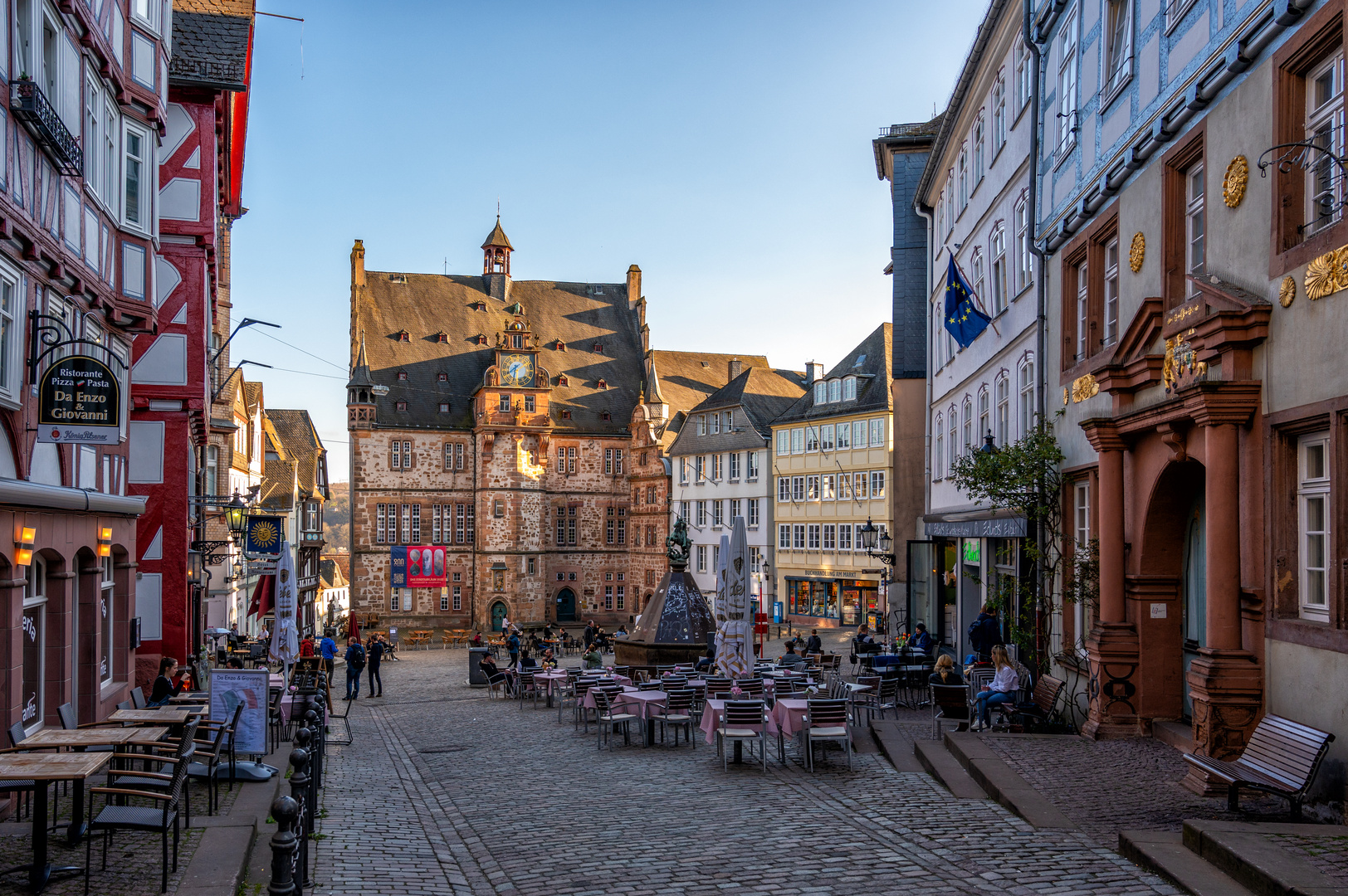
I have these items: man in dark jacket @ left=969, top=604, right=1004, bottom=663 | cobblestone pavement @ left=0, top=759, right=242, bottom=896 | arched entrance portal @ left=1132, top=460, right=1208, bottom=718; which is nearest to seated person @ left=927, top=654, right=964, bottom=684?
man in dark jacket @ left=969, top=604, right=1004, bottom=663

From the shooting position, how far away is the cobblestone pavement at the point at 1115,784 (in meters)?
8.84

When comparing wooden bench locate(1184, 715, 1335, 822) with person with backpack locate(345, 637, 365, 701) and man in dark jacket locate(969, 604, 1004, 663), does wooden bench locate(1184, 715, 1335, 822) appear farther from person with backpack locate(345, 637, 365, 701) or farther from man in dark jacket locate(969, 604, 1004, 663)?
person with backpack locate(345, 637, 365, 701)

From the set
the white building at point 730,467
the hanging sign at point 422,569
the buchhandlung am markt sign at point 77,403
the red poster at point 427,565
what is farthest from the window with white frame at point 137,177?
the red poster at point 427,565

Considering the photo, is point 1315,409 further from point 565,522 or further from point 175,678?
point 565,522

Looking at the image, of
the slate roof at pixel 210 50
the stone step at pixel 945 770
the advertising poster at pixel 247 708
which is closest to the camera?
the stone step at pixel 945 770

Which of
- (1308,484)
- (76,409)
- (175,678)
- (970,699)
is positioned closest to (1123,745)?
(970,699)

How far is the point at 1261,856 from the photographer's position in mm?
6855

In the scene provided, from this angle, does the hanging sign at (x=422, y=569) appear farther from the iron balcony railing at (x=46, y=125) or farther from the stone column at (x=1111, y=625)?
the stone column at (x=1111, y=625)

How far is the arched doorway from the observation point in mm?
65625

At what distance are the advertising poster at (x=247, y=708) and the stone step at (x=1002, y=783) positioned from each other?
22.1ft

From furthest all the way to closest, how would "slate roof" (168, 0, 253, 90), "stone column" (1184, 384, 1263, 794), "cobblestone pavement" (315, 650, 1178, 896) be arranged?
"slate roof" (168, 0, 253, 90) < "stone column" (1184, 384, 1263, 794) < "cobblestone pavement" (315, 650, 1178, 896)

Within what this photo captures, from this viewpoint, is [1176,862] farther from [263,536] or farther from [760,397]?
[760,397]

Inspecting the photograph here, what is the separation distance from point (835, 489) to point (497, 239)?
30331 mm

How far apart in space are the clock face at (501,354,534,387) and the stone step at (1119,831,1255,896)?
186 ft
